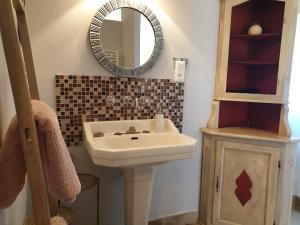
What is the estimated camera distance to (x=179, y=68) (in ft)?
5.92

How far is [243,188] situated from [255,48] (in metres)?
1.20

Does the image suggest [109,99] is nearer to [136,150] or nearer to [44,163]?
[136,150]

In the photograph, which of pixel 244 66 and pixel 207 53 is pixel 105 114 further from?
pixel 244 66

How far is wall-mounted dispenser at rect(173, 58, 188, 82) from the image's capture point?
1.80 m

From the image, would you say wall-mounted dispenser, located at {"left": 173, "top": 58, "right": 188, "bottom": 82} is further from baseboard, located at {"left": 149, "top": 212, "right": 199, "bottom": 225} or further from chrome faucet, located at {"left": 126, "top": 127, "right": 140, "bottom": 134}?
baseboard, located at {"left": 149, "top": 212, "right": 199, "bottom": 225}

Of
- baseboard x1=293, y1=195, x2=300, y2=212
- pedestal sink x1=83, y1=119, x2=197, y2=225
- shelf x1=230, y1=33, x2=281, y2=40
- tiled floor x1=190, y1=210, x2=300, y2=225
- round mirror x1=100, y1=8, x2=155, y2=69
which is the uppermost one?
shelf x1=230, y1=33, x2=281, y2=40

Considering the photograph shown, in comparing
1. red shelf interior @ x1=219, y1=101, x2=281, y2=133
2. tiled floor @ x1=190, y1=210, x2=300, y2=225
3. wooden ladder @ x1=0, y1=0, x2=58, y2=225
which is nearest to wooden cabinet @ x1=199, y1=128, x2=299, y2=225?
red shelf interior @ x1=219, y1=101, x2=281, y2=133

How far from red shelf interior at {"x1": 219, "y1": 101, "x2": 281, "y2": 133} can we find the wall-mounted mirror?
0.81 meters

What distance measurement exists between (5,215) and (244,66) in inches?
79.2

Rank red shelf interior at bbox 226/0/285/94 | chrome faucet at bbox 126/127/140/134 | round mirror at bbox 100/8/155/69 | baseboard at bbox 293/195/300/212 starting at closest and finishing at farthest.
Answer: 1. round mirror at bbox 100/8/155/69
2. chrome faucet at bbox 126/127/140/134
3. red shelf interior at bbox 226/0/285/94
4. baseboard at bbox 293/195/300/212

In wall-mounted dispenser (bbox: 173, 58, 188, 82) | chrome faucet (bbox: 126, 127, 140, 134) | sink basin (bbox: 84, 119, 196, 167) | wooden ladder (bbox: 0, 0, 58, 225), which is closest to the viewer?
wooden ladder (bbox: 0, 0, 58, 225)

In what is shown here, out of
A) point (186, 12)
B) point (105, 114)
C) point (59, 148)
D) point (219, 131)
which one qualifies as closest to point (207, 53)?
point (186, 12)

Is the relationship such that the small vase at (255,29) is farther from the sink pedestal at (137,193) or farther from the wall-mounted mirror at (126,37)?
the sink pedestal at (137,193)

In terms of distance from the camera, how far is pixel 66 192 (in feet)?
2.16
